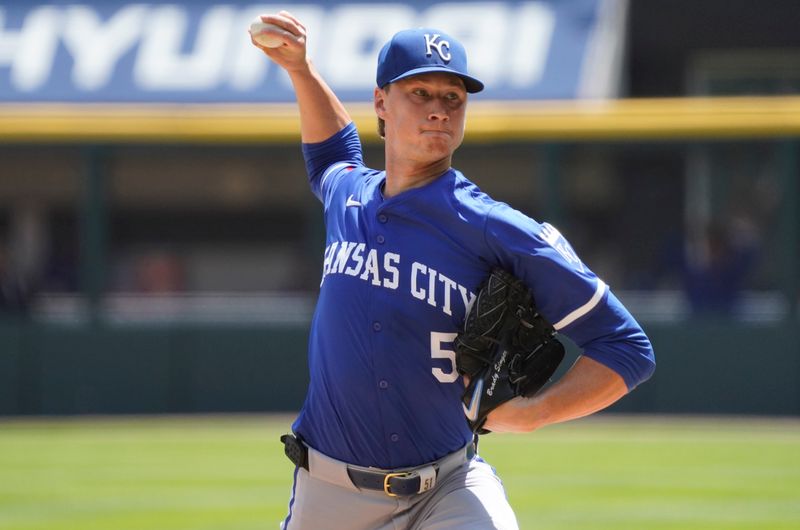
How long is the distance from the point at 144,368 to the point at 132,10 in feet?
21.9

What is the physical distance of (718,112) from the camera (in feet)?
50.0

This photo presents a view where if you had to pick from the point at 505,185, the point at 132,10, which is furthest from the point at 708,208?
the point at 132,10

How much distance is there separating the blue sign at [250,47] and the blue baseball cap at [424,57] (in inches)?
563

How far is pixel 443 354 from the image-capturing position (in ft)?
12.4

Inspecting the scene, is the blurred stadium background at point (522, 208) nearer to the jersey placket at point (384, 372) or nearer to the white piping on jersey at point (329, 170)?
the white piping on jersey at point (329, 170)

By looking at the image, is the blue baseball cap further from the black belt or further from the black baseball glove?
the black belt

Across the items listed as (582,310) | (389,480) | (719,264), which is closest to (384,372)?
(389,480)

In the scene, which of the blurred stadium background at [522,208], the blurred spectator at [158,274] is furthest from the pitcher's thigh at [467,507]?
the blurred spectator at [158,274]

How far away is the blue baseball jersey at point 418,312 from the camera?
359 cm

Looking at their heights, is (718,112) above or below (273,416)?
above

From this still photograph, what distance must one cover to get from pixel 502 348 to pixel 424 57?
814mm

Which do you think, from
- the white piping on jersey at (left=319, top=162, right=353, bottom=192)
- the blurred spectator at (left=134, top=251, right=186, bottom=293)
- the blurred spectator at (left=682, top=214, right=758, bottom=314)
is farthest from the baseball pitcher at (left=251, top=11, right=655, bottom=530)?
the blurred spectator at (left=134, top=251, right=186, bottom=293)

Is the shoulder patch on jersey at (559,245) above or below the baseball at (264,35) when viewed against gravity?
below

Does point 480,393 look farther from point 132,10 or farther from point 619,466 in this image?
point 132,10
